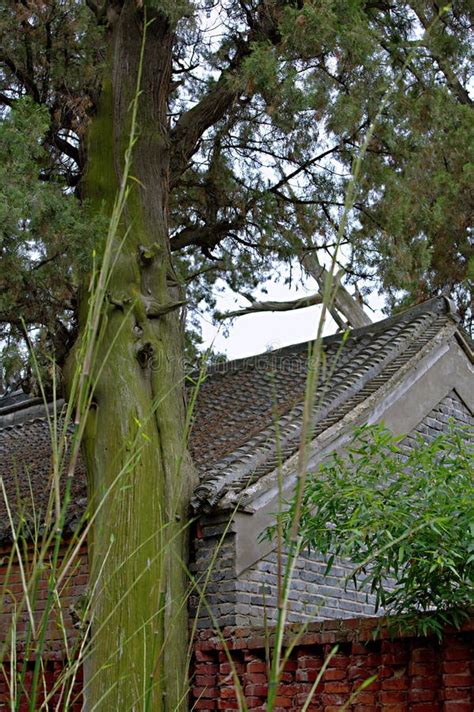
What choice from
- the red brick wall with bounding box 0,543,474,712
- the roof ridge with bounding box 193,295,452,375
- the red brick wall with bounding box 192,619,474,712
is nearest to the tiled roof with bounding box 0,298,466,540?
the roof ridge with bounding box 193,295,452,375

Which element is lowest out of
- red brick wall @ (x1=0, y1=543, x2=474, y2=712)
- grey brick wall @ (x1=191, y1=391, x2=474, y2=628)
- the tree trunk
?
red brick wall @ (x1=0, y1=543, x2=474, y2=712)

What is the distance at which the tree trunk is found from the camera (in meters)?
6.01

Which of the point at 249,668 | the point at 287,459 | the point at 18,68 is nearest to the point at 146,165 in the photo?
the point at 18,68

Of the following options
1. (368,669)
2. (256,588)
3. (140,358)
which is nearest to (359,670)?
(368,669)

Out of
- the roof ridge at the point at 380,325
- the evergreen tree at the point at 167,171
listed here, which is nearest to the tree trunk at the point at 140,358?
the evergreen tree at the point at 167,171

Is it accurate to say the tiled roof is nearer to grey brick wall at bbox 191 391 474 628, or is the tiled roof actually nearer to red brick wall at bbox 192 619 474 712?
grey brick wall at bbox 191 391 474 628

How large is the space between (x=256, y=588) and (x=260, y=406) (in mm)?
2614

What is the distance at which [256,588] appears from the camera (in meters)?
6.70

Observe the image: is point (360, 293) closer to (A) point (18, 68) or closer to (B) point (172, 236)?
(B) point (172, 236)

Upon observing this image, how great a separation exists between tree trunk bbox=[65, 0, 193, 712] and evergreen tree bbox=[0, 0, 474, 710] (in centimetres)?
2

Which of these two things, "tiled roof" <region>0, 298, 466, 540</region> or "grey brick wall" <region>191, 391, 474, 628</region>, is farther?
"tiled roof" <region>0, 298, 466, 540</region>

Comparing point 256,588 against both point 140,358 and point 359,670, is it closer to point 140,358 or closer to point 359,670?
point 359,670

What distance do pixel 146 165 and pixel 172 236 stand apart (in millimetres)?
1603

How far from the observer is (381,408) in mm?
7926
